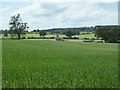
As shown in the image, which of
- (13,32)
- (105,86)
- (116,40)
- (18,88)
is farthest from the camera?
(13,32)

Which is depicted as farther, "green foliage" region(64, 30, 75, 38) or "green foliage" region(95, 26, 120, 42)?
"green foliage" region(64, 30, 75, 38)

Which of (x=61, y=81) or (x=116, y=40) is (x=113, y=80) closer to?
(x=61, y=81)

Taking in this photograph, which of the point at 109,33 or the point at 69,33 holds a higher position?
the point at 109,33

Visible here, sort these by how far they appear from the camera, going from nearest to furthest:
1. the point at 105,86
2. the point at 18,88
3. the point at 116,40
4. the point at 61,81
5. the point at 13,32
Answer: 1. the point at 18,88
2. the point at 105,86
3. the point at 61,81
4. the point at 116,40
5. the point at 13,32

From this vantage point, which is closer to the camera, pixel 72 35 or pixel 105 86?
pixel 105 86

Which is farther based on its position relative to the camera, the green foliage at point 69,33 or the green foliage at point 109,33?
the green foliage at point 69,33

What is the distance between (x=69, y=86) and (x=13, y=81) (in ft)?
9.23

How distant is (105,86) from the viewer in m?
14.5

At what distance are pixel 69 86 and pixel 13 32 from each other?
169 metres

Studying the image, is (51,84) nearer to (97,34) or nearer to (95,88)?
(95,88)

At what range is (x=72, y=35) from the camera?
613 ft

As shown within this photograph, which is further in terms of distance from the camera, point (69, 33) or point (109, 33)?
point (69, 33)

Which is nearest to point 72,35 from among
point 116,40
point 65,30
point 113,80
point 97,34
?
point 65,30

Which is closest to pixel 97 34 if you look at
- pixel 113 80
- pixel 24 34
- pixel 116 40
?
pixel 116 40
